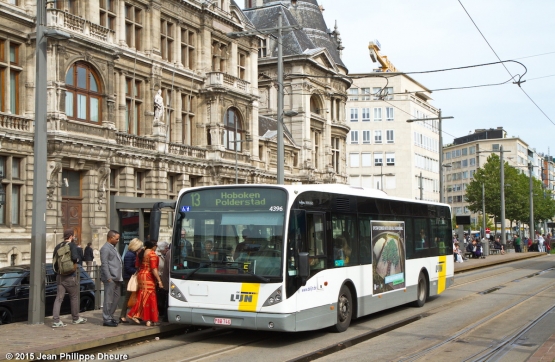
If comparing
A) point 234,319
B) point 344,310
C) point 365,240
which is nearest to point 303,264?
point 234,319

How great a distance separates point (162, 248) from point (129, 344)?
2.68 m

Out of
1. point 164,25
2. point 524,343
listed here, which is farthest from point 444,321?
point 164,25

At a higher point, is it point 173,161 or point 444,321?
point 173,161

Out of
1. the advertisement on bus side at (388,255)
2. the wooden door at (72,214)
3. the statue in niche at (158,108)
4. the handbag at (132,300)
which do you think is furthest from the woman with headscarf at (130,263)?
the statue in niche at (158,108)

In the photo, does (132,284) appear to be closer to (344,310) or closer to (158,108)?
(344,310)

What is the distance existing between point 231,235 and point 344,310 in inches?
117

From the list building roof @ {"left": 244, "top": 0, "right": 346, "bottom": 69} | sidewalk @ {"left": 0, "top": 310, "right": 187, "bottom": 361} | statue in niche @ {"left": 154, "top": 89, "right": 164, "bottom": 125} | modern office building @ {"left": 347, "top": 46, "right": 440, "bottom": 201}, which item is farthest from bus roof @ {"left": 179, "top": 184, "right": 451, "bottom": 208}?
modern office building @ {"left": 347, "top": 46, "right": 440, "bottom": 201}

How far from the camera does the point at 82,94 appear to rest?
3203cm

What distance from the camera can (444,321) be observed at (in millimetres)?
15266

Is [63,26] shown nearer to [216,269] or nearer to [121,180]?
[121,180]

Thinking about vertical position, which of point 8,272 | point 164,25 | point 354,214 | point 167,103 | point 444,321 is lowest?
point 444,321

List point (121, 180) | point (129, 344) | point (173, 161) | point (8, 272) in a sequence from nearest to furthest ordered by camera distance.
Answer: point (129, 344), point (8, 272), point (121, 180), point (173, 161)

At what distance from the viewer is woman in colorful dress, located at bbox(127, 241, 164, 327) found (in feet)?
43.8

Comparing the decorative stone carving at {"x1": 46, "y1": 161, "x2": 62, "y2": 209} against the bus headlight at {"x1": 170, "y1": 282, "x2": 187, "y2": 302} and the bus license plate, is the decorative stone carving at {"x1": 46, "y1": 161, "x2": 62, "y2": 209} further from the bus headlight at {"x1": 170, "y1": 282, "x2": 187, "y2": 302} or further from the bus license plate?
the bus license plate
